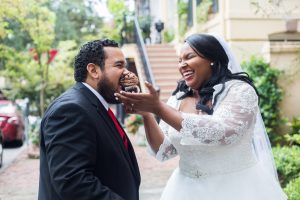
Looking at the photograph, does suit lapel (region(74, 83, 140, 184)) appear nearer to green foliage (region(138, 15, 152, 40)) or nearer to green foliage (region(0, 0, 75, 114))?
green foliage (region(0, 0, 75, 114))

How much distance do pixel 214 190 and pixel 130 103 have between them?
955 millimetres

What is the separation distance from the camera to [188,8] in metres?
14.8

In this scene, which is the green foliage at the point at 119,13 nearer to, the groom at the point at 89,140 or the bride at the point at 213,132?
the bride at the point at 213,132

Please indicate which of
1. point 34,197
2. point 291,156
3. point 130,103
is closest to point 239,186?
point 130,103

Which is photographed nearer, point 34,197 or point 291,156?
point 291,156

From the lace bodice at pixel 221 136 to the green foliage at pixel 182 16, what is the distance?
1229 cm

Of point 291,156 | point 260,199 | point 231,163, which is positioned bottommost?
point 291,156

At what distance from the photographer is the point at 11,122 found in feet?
43.9

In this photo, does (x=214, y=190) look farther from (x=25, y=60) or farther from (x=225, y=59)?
(x=25, y=60)

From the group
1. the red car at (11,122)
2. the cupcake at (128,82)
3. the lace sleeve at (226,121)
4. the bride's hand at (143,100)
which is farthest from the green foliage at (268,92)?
the red car at (11,122)

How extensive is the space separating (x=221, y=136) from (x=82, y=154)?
0.86 m

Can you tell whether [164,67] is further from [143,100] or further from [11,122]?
[143,100]

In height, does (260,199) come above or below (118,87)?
below

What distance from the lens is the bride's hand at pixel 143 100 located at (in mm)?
2129
